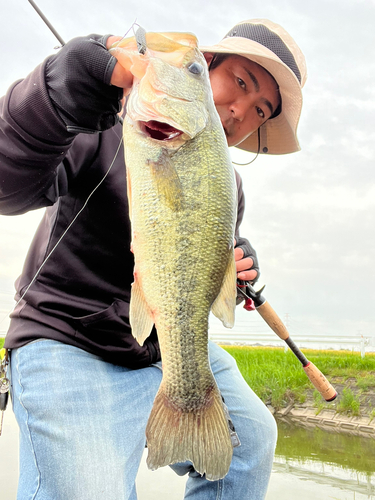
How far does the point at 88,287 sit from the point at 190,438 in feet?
3.60

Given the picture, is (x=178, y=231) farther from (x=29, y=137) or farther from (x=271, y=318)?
(x=271, y=318)

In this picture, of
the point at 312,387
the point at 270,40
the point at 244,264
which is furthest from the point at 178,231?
the point at 312,387

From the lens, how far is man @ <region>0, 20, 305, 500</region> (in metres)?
1.91

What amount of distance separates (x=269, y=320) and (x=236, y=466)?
1.29 metres

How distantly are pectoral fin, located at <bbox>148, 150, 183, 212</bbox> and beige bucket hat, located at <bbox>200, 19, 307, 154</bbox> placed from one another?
1.26m

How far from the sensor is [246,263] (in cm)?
293

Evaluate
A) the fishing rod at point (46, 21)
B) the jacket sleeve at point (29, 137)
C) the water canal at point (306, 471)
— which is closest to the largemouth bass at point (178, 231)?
the jacket sleeve at point (29, 137)

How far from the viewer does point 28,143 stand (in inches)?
76.5

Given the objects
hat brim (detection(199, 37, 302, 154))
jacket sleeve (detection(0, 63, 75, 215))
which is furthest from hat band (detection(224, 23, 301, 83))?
jacket sleeve (detection(0, 63, 75, 215))

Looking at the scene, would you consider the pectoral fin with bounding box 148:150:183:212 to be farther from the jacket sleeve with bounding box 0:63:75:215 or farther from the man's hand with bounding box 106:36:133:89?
the jacket sleeve with bounding box 0:63:75:215

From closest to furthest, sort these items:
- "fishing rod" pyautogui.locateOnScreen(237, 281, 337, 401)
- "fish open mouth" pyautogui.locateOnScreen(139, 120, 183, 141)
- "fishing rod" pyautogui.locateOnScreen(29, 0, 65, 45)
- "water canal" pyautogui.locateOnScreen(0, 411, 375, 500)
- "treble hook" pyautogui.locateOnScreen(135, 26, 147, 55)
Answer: "treble hook" pyautogui.locateOnScreen(135, 26, 147, 55) → "fish open mouth" pyautogui.locateOnScreen(139, 120, 183, 141) → "fishing rod" pyautogui.locateOnScreen(29, 0, 65, 45) → "fishing rod" pyautogui.locateOnScreen(237, 281, 337, 401) → "water canal" pyautogui.locateOnScreen(0, 411, 375, 500)

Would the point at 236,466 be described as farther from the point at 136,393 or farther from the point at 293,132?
the point at 293,132

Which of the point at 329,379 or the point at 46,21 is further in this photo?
the point at 329,379

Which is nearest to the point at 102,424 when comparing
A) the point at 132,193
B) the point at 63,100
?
the point at 132,193
